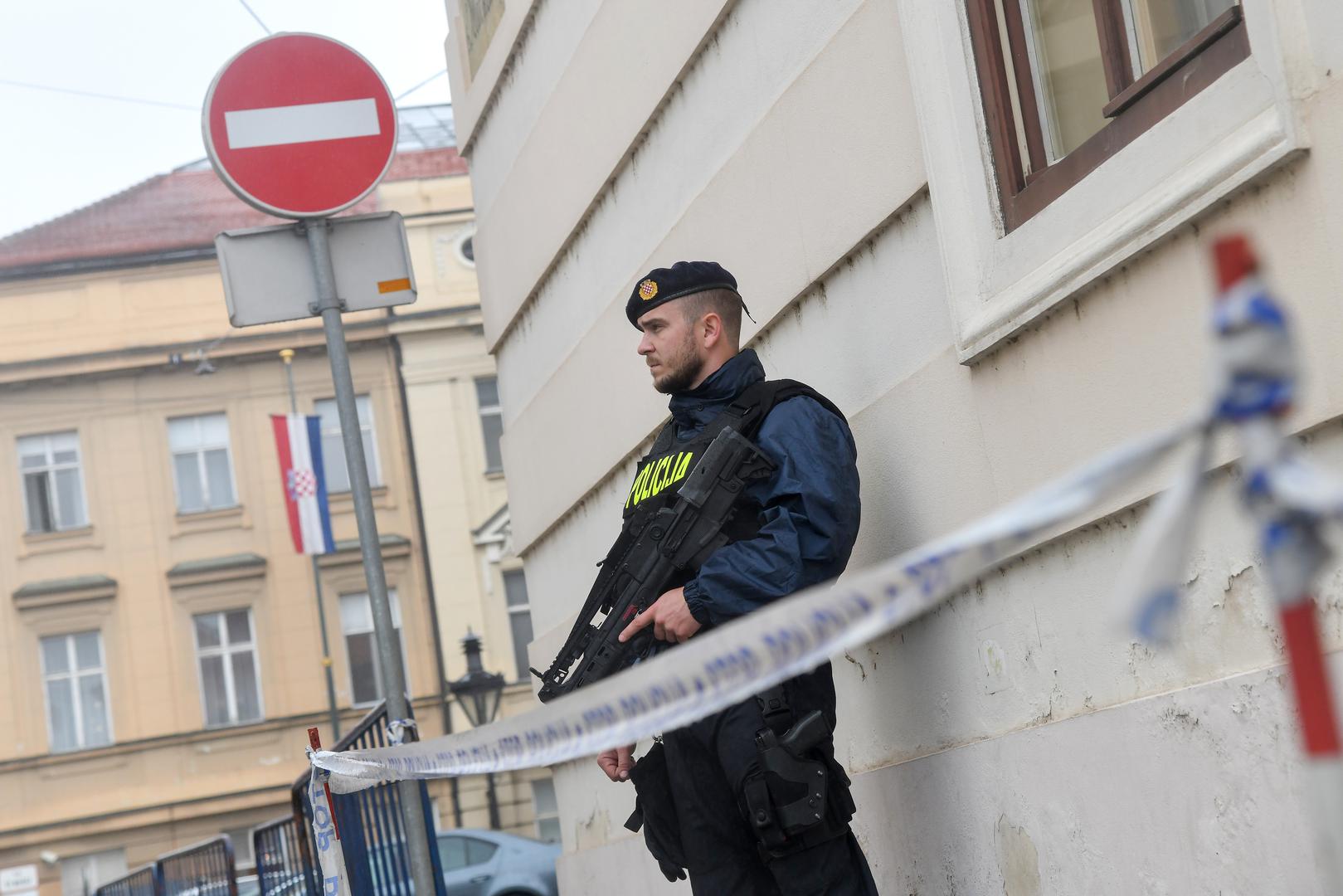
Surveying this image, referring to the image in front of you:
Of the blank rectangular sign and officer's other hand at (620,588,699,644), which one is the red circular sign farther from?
officer's other hand at (620,588,699,644)

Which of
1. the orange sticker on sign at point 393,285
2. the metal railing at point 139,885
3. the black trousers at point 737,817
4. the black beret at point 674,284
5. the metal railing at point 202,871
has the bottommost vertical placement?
the metal railing at point 139,885

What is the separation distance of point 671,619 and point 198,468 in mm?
27377

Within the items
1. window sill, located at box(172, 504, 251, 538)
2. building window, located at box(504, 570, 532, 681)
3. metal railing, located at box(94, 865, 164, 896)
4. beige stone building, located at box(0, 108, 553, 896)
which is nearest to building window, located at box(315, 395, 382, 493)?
beige stone building, located at box(0, 108, 553, 896)

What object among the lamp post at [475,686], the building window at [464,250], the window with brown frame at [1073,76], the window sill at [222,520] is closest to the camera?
the window with brown frame at [1073,76]

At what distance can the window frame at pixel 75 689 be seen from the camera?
27.7 meters

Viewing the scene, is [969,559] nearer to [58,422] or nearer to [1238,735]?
[1238,735]

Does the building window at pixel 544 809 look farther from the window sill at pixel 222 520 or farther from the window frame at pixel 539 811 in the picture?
the window sill at pixel 222 520

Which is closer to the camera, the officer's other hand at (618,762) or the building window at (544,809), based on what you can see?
the officer's other hand at (618,762)

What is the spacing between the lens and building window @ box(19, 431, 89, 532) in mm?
28641

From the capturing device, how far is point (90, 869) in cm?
2717

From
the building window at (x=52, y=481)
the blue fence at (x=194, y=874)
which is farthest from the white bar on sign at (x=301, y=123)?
the building window at (x=52, y=481)

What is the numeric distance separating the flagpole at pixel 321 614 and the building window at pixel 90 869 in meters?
4.11

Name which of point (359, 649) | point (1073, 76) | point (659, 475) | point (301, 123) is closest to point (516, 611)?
point (359, 649)

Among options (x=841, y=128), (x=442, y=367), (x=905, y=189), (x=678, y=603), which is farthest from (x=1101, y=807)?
(x=442, y=367)
